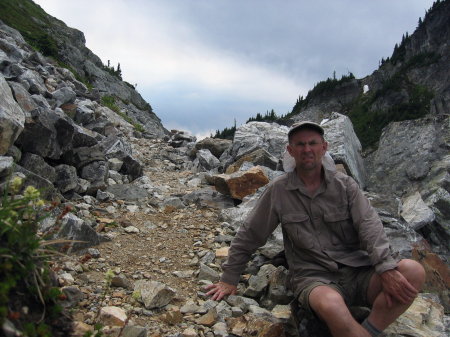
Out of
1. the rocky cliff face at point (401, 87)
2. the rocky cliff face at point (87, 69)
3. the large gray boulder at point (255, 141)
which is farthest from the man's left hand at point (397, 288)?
the rocky cliff face at point (401, 87)

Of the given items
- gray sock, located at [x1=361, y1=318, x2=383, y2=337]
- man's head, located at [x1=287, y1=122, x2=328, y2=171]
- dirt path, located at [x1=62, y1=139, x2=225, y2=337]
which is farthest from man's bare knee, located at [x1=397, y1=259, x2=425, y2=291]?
dirt path, located at [x1=62, y1=139, x2=225, y2=337]

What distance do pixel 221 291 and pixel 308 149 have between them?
2076 millimetres

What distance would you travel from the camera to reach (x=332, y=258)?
14.1 feet

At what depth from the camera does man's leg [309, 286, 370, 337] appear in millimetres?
3473

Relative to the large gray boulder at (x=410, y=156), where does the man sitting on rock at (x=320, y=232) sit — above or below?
below

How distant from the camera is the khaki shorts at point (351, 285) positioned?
4.07 meters

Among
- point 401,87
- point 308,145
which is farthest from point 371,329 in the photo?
point 401,87

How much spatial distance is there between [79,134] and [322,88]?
9959 centimetres

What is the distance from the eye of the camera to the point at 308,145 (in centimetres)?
445

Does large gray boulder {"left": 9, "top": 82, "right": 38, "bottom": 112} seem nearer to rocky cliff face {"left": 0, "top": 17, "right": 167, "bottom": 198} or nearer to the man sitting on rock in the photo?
rocky cliff face {"left": 0, "top": 17, "right": 167, "bottom": 198}

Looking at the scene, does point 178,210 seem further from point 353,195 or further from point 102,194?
point 353,195

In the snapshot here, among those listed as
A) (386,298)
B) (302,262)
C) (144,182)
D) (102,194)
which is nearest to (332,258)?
(302,262)

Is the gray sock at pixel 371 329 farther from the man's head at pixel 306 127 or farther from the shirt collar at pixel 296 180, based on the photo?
the man's head at pixel 306 127

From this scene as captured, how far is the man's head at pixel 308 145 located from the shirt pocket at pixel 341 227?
58 cm
